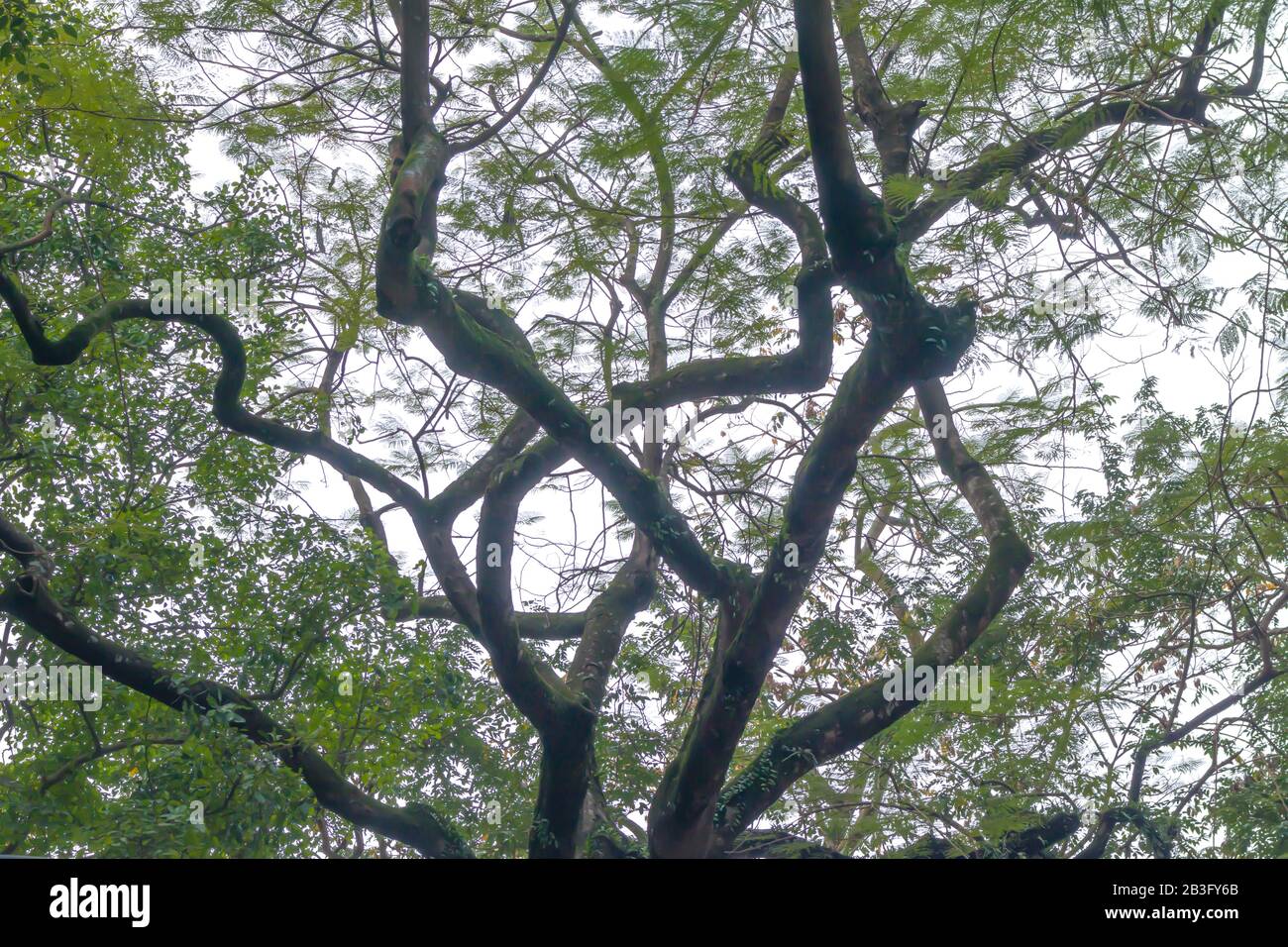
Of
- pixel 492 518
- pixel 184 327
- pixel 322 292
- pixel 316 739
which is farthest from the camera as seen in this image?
pixel 322 292

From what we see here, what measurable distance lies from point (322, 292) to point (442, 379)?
92 cm

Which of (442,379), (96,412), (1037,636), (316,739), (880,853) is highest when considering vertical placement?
(442,379)

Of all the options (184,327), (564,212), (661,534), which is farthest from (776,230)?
(184,327)

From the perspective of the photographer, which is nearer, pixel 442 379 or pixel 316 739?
pixel 316 739

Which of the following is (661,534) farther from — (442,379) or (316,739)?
(442,379)

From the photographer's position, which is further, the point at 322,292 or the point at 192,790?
the point at 322,292

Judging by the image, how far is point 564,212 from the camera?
545cm

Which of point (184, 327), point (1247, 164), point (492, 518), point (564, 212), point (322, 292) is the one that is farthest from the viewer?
point (322, 292)

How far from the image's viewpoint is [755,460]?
22.3ft

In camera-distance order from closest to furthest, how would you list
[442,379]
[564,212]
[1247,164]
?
[1247,164], [564,212], [442,379]

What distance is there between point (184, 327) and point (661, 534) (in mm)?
2366

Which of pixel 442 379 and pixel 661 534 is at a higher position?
pixel 442 379

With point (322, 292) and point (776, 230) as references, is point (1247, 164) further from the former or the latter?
point (322, 292)

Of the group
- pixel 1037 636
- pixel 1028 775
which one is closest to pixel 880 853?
pixel 1028 775
